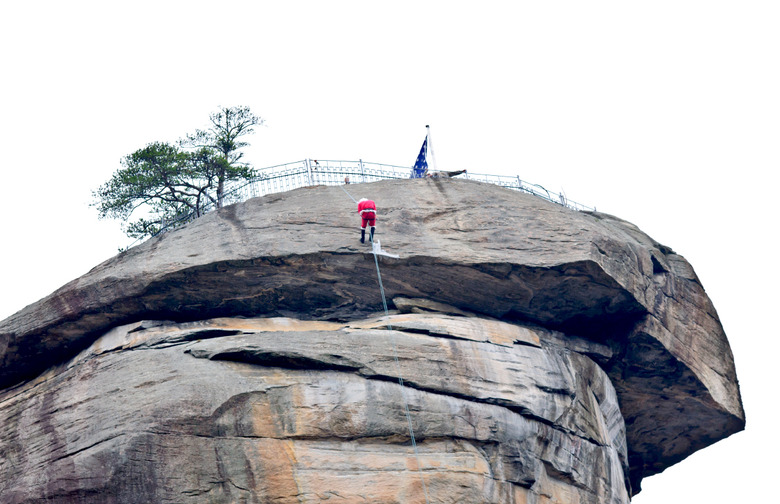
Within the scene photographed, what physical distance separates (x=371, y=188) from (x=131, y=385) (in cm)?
855

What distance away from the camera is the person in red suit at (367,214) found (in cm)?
2295

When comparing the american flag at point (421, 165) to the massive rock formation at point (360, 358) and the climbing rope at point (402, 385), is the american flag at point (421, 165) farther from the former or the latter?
the climbing rope at point (402, 385)

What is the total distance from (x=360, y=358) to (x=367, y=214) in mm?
3499

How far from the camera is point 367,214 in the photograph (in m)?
23.1

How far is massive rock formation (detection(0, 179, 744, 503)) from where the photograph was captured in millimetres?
20172

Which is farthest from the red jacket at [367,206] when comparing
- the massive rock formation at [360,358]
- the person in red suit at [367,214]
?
the massive rock formation at [360,358]

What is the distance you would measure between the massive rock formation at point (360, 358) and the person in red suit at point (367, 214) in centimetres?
41

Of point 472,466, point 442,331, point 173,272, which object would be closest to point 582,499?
point 472,466

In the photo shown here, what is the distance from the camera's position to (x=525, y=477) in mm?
21984

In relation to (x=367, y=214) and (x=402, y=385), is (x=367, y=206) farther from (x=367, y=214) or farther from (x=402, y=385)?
(x=402, y=385)

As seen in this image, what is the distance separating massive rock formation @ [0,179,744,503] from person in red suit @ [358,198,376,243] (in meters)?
0.41

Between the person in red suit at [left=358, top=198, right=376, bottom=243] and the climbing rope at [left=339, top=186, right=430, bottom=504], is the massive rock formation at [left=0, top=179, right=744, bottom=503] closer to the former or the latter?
the climbing rope at [left=339, top=186, right=430, bottom=504]

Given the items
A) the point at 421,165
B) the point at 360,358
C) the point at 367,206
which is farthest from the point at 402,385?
the point at 421,165

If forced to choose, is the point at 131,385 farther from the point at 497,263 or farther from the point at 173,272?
the point at 497,263
